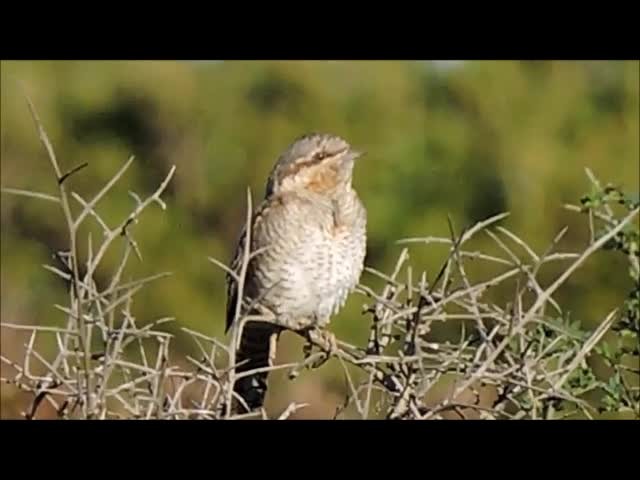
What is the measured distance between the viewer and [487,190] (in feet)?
31.3

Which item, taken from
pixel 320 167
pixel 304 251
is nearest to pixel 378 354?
pixel 304 251

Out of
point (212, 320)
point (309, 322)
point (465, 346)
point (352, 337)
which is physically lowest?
point (212, 320)

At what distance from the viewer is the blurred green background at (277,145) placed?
9.03 m

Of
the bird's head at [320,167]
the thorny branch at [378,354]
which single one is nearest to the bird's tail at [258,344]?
the bird's head at [320,167]

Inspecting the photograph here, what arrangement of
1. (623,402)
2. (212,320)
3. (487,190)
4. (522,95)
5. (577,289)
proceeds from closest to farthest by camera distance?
(623,402)
(577,289)
(212,320)
(487,190)
(522,95)

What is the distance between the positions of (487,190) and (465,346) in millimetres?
7071

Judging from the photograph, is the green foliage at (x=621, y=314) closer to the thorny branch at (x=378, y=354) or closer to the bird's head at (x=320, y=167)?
the thorny branch at (x=378, y=354)

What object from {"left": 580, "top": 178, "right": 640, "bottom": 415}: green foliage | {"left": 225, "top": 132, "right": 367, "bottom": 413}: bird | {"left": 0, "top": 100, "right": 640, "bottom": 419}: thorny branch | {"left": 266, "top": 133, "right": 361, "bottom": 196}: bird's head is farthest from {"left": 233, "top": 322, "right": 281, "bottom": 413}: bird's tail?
{"left": 0, "top": 100, "right": 640, "bottom": 419}: thorny branch

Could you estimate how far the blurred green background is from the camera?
9031 millimetres

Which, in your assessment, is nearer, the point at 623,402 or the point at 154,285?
the point at 623,402

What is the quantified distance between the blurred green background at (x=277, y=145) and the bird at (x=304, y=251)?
13.3ft
